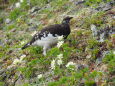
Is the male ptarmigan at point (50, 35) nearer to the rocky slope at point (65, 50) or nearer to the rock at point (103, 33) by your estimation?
the rocky slope at point (65, 50)

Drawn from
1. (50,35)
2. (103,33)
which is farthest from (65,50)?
(103,33)

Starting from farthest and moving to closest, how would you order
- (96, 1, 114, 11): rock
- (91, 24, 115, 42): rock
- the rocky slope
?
(96, 1, 114, 11): rock → (91, 24, 115, 42): rock → the rocky slope

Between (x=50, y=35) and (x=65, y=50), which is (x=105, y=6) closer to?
(x=50, y=35)

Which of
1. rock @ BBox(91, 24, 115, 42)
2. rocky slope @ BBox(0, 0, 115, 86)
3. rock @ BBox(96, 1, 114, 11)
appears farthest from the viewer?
rock @ BBox(96, 1, 114, 11)

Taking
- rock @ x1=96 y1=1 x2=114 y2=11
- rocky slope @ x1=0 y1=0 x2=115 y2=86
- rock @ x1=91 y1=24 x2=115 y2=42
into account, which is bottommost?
rocky slope @ x1=0 y1=0 x2=115 y2=86

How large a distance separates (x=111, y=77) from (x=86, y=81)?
0.58 meters

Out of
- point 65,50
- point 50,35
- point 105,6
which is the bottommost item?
point 65,50

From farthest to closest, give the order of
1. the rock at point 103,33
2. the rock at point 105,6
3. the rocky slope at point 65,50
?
1. the rock at point 105,6
2. the rock at point 103,33
3. the rocky slope at point 65,50

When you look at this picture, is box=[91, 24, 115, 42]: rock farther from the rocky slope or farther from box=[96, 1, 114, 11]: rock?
box=[96, 1, 114, 11]: rock

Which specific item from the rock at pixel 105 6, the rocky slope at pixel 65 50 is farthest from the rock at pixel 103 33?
the rock at pixel 105 6

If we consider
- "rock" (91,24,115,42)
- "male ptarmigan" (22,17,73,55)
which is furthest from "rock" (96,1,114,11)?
"male ptarmigan" (22,17,73,55)

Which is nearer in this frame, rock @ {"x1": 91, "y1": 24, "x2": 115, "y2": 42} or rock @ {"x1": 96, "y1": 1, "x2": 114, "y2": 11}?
rock @ {"x1": 91, "y1": 24, "x2": 115, "y2": 42}

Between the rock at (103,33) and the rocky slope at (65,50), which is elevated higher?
the rock at (103,33)

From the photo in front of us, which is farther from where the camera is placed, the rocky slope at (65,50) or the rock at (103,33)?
the rock at (103,33)
